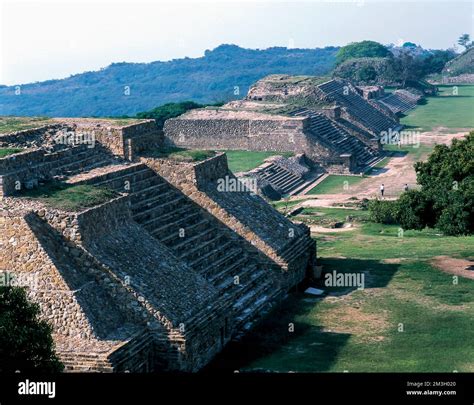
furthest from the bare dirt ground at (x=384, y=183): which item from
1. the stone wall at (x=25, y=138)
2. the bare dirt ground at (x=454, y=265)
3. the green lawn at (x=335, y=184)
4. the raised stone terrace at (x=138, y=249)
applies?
the stone wall at (x=25, y=138)

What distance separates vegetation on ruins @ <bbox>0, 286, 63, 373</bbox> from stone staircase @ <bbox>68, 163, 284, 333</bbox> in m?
6.90

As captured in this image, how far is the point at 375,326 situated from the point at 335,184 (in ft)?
108

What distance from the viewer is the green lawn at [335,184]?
52.6 m

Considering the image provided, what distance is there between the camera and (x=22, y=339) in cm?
1577

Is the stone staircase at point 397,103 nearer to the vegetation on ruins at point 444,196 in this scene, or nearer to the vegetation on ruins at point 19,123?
the vegetation on ruins at point 444,196

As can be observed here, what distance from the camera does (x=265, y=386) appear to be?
41.2ft

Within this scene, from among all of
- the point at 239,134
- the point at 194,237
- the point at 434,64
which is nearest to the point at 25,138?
the point at 194,237

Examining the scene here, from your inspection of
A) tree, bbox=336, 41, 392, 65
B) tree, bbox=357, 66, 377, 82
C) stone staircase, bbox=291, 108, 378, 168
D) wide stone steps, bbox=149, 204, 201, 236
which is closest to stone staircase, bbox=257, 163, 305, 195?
stone staircase, bbox=291, 108, 378, 168

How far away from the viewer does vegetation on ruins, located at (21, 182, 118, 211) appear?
20984mm

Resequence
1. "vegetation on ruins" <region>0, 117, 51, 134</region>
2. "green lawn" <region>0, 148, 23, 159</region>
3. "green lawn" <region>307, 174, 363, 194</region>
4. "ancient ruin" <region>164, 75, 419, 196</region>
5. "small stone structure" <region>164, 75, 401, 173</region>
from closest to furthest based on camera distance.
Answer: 1. "green lawn" <region>0, 148, 23, 159</region>
2. "vegetation on ruins" <region>0, 117, 51, 134</region>
3. "green lawn" <region>307, 174, 363, 194</region>
4. "ancient ruin" <region>164, 75, 419, 196</region>
5. "small stone structure" <region>164, 75, 401, 173</region>

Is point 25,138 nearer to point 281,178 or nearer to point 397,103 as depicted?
point 281,178

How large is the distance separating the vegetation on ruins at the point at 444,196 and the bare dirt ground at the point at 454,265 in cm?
145

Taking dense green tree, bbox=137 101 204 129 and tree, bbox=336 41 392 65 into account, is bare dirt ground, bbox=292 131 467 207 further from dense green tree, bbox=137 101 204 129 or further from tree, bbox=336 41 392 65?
tree, bbox=336 41 392 65

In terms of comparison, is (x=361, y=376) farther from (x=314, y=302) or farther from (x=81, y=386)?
(x=314, y=302)
